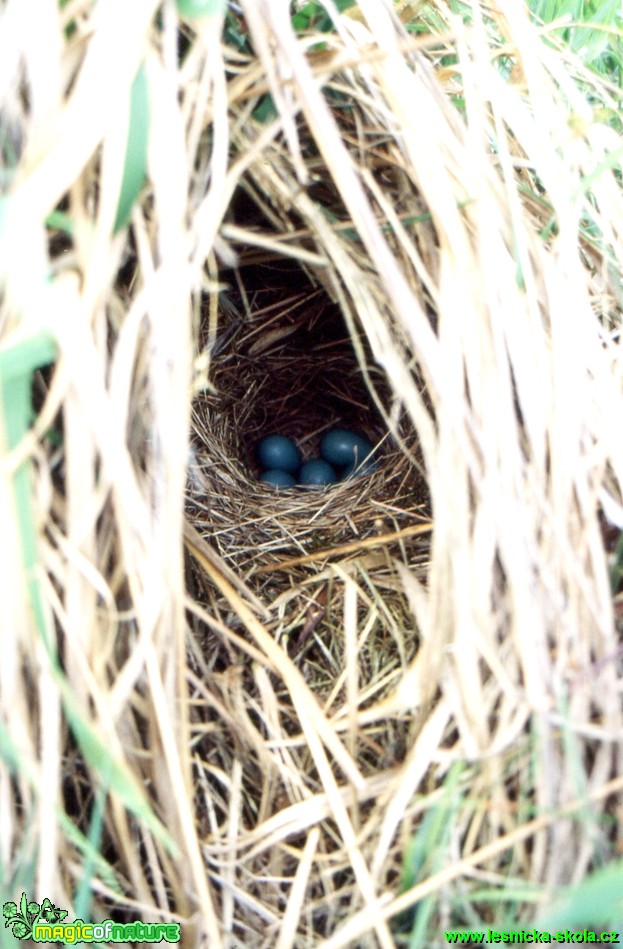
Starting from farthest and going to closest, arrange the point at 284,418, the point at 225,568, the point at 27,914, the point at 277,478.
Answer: the point at 284,418, the point at 277,478, the point at 225,568, the point at 27,914

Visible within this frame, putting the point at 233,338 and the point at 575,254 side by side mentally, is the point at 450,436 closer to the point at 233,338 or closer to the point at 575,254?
the point at 575,254

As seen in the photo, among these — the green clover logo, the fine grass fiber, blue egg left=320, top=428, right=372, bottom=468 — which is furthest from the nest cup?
the green clover logo

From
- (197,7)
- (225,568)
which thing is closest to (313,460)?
(225,568)

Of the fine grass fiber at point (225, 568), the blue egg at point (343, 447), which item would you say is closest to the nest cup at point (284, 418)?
the blue egg at point (343, 447)

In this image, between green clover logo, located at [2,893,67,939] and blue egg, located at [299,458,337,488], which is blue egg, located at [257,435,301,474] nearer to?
blue egg, located at [299,458,337,488]

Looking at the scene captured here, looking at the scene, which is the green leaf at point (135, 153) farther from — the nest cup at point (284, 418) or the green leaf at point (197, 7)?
the nest cup at point (284, 418)

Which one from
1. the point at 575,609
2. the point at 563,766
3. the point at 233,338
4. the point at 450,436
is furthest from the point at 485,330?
the point at 233,338

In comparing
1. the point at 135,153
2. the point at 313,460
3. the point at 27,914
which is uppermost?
the point at 135,153

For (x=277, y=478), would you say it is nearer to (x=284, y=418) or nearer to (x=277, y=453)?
(x=277, y=453)
